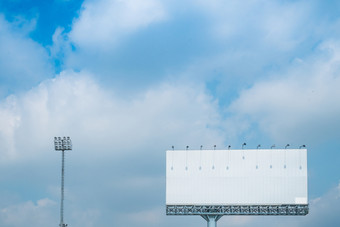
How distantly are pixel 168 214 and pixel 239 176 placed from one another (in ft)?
37.2

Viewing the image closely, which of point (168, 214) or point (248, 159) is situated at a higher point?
point (248, 159)

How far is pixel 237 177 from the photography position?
262 feet

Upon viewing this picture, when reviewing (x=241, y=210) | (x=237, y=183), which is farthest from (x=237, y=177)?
(x=241, y=210)

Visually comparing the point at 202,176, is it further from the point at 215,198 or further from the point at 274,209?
the point at 274,209

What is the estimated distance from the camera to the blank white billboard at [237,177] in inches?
3118

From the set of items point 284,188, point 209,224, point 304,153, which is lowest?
point 209,224

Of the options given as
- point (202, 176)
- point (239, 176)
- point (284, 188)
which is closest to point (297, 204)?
point (284, 188)

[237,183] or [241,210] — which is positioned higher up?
[237,183]

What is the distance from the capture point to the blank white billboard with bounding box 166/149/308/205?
7919 centimetres

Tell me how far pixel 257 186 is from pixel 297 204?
603 cm

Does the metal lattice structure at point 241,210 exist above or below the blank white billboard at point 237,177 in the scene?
below

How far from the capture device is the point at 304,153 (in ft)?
261

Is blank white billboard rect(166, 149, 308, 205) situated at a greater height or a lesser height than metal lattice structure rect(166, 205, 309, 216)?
greater

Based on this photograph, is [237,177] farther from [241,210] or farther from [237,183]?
[241,210]
